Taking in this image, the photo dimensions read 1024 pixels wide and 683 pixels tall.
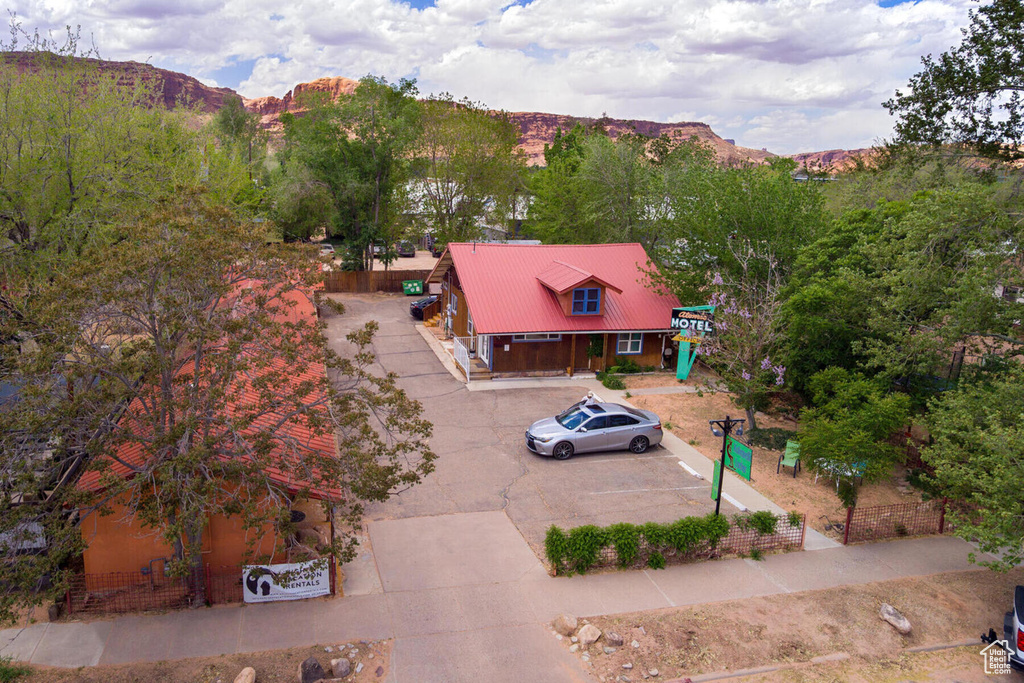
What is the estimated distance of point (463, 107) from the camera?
54531 mm

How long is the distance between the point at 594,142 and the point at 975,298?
3123 cm

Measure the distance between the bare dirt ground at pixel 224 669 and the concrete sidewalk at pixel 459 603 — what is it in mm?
200

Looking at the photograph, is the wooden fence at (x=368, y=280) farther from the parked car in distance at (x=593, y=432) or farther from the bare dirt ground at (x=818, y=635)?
the bare dirt ground at (x=818, y=635)

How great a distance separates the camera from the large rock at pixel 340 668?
37.3ft

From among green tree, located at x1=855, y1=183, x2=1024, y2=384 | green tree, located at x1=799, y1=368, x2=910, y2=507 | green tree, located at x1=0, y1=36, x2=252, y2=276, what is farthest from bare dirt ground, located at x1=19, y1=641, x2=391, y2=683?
green tree, located at x1=855, y1=183, x2=1024, y2=384

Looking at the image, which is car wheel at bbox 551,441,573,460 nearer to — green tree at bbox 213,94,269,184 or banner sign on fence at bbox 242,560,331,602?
banner sign on fence at bbox 242,560,331,602

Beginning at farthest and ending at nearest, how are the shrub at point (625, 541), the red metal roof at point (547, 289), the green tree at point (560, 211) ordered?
the green tree at point (560, 211) → the red metal roof at point (547, 289) → the shrub at point (625, 541)

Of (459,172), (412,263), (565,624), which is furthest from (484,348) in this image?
(412,263)

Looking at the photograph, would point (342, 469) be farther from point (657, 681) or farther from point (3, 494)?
point (657, 681)

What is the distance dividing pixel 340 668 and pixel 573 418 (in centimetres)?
1129

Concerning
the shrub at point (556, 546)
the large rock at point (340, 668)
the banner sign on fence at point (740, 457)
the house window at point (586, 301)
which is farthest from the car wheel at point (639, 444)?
the large rock at point (340, 668)

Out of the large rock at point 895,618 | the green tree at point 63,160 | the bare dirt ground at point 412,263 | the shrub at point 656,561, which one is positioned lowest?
the large rock at point 895,618

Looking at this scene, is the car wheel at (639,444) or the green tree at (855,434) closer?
the green tree at (855,434)

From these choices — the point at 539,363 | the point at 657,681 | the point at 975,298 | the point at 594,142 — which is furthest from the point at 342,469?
the point at 594,142
